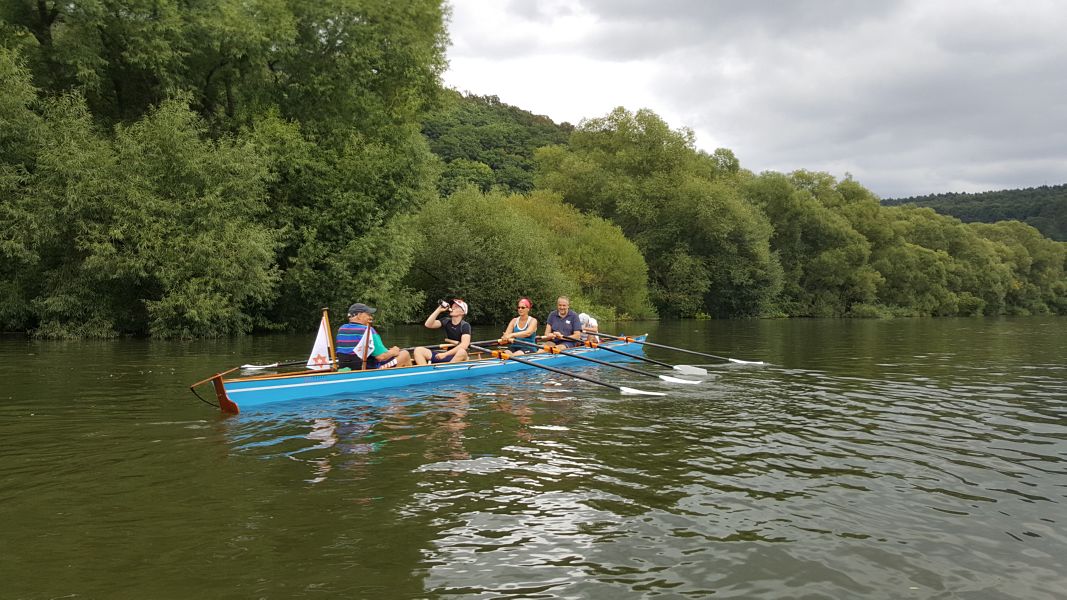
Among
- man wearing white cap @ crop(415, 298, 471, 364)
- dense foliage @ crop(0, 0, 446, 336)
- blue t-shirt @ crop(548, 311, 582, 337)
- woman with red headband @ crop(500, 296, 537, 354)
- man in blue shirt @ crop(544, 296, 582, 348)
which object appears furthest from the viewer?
dense foliage @ crop(0, 0, 446, 336)

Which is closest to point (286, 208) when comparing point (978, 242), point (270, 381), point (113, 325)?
point (113, 325)

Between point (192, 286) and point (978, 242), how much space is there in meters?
91.3

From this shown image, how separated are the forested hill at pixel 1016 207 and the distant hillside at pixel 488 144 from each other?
8460cm

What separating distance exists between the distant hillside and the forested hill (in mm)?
84600

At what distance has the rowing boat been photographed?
407 inches

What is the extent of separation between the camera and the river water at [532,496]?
465cm

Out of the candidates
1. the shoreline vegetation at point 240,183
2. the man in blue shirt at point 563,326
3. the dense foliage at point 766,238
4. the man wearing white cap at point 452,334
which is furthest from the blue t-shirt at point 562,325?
the dense foliage at point 766,238

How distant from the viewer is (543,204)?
49062 millimetres

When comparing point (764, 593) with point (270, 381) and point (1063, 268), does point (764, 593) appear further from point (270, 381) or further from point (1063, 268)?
point (1063, 268)

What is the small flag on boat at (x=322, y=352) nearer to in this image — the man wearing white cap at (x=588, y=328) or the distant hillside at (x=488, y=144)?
the man wearing white cap at (x=588, y=328)

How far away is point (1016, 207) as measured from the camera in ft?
465

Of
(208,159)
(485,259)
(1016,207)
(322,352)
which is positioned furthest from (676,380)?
(1016,207)

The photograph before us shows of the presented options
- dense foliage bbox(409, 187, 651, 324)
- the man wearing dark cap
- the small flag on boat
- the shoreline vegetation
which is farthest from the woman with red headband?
dense foliage bbox(409, 187, 651, 324)

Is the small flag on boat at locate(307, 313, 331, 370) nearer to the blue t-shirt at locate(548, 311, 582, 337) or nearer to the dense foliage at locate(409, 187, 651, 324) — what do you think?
the blue t-shirt at locate(548, 311, 582, 337)
